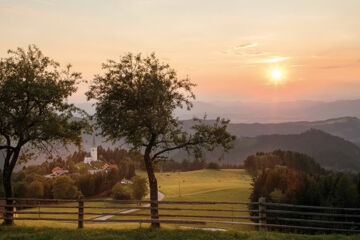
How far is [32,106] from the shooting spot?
887 inches

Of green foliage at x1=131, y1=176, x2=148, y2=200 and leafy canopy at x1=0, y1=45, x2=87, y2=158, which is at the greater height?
leafy canopy at x1=0, y1=45, x2=87, y2=158

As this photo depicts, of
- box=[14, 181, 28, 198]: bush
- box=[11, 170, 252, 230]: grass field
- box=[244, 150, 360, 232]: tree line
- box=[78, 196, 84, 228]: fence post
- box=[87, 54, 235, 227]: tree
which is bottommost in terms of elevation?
box=[11, 170, 252, 230]: grass field

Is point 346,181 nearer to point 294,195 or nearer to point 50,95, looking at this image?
point 294,195

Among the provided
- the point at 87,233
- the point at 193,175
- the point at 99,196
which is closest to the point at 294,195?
the point at 87,233

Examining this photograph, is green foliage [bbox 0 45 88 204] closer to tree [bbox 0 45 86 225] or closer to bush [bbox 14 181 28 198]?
tree [bbox 0 45 86 225]

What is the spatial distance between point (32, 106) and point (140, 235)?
11.2 m

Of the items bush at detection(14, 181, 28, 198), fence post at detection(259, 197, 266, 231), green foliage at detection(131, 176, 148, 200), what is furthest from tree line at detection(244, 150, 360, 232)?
bush at detection(14, 181, 28, 198)

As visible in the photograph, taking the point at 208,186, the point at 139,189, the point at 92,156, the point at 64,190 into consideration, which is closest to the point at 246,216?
the point at 139,189

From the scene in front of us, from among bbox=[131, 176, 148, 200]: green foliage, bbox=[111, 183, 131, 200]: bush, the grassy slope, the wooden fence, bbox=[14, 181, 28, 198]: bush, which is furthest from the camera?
the grassy slope

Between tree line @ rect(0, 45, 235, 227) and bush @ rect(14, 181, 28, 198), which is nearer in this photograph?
tree line @ rect(0, 45, 235, 227)

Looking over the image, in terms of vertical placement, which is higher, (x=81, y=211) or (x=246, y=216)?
(x=81, y=211)

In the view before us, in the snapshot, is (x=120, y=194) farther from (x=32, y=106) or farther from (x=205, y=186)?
(x=32, y=106)

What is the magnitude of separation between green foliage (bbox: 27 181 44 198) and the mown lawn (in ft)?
233

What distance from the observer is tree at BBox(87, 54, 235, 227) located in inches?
854
